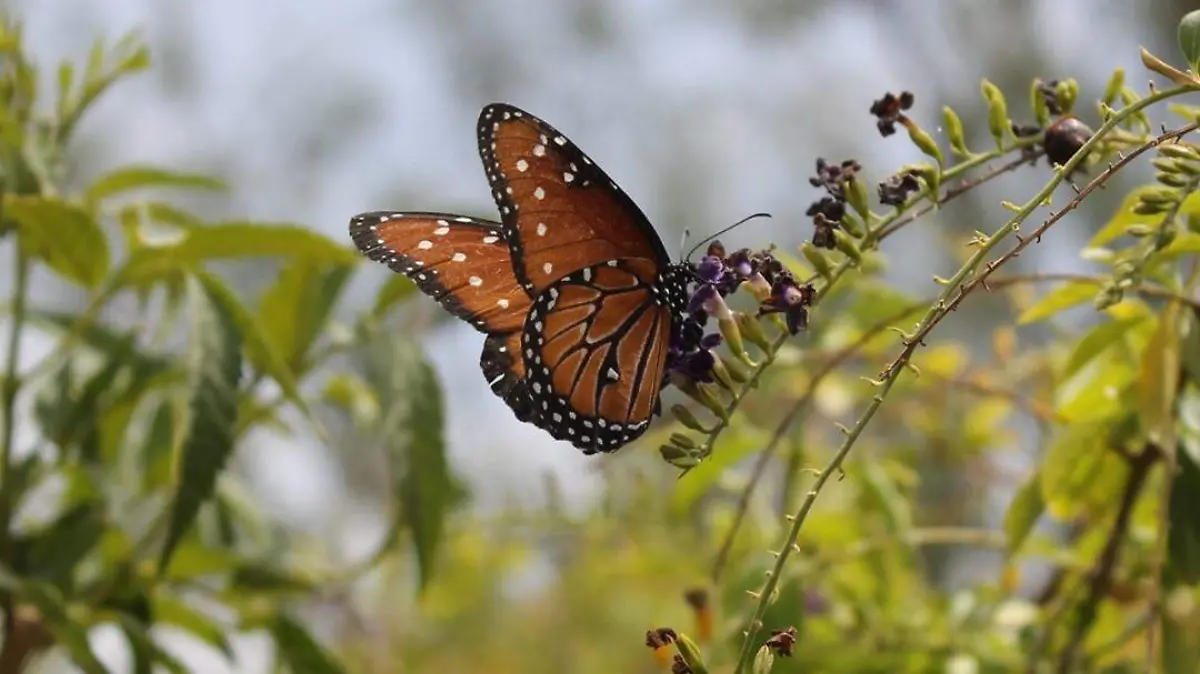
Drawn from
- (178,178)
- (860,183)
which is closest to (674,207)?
(178,178)

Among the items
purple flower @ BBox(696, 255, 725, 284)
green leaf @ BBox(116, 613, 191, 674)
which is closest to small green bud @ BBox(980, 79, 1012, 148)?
purple flower @ BBox(696, 255, 725, 284)

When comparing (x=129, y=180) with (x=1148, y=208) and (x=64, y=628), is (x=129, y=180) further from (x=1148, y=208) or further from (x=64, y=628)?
(x=1148, y=208)

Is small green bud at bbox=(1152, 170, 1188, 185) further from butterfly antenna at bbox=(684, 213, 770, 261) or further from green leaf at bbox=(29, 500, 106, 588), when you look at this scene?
green leaf at bbox=(29, 500, 106, 588)

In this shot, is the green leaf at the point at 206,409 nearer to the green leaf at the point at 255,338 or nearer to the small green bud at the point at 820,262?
the green leaf at the point at 255,338

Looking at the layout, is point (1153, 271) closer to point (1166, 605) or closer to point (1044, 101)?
point (1044, 101)

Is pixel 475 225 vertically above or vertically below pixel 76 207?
below

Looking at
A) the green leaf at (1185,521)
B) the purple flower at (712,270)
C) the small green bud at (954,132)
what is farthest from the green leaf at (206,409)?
the green leaf at (1185,521)
